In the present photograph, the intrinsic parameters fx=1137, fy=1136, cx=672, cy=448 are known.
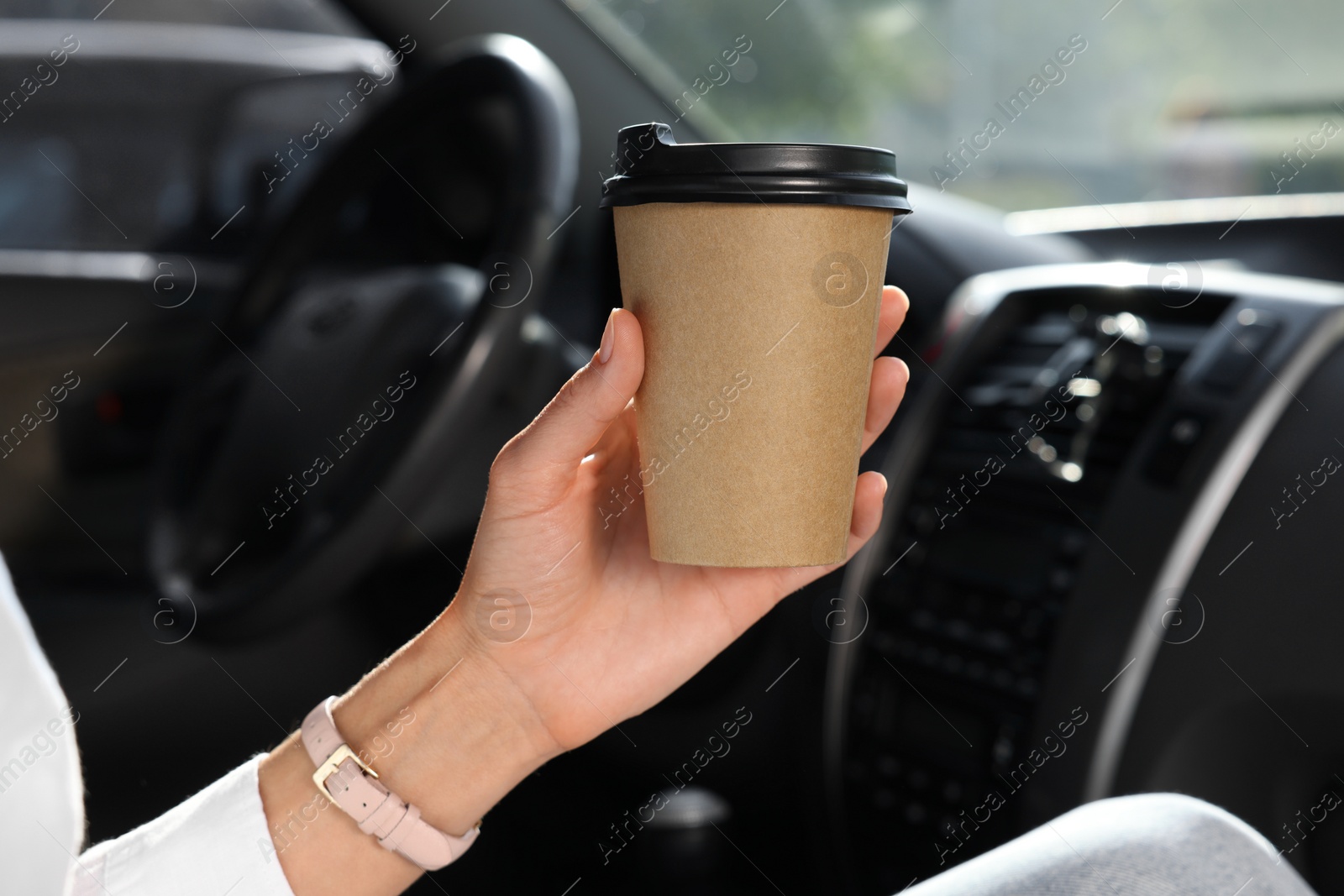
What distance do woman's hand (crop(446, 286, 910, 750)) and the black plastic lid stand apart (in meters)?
0.16

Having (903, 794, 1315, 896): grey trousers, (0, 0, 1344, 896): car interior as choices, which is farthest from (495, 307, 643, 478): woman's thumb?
(903, 794, 1315, 896): grey trousers

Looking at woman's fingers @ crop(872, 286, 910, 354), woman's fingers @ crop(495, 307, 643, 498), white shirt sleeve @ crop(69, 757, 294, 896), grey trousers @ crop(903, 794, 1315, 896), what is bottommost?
grey trousers @ crop(903, 794, 1315, 896)

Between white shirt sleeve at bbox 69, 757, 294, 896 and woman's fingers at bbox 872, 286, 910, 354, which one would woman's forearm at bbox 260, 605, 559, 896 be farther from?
woman's fingers at bbox 872, 286, 910, 354

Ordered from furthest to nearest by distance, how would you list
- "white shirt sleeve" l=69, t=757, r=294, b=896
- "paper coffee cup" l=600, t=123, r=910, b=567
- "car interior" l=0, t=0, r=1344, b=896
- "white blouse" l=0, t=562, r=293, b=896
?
"car interior" l=0, t=0, r=1344, b=896, "white shirt sleeve" l=69, t=757, r=294, b=896, "paper coffee cup" l=600, t=123, r=910, b=567, "white blouse" l=0, t=562, r=293, b=896

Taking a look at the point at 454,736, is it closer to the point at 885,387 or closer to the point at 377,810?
the point at 377,810

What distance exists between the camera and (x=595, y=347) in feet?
4.76

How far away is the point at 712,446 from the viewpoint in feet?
2.14

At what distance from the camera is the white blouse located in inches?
19.2

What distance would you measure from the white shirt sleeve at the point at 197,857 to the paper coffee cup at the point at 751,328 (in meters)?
0.31

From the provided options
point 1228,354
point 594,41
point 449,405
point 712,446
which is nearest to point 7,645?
point 712,446

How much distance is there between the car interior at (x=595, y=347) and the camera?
946 millimetres

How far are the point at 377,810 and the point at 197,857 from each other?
0.12m

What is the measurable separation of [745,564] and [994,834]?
0.54m

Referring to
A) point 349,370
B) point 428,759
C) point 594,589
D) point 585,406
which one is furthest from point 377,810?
point 349,370
